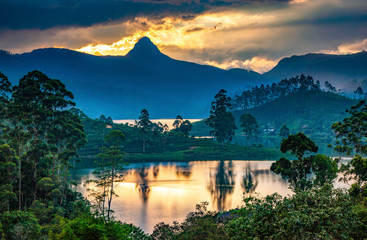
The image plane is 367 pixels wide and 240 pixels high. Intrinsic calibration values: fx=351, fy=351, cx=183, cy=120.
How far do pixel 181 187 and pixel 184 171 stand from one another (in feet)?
67.7

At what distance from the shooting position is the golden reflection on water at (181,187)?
5347cm

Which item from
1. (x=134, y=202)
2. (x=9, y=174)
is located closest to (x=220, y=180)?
(x=134, y=202)

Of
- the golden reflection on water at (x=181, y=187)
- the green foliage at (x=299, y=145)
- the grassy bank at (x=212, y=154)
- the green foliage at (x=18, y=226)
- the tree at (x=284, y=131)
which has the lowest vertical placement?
the golden reflection on water at (x=181, y=187)

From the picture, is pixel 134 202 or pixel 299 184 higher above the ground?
pixel 299 184

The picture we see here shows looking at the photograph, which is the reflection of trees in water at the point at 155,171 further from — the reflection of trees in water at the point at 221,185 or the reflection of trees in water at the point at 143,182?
the reflection of trees in water at the point at 221,185

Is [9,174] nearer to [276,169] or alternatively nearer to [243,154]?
[276,169]

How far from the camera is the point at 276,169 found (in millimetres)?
48188

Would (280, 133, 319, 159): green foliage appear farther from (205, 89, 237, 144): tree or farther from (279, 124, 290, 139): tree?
(279, 124, 290, 139): tree

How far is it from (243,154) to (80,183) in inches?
2613

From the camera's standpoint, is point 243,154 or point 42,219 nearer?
point 42,219

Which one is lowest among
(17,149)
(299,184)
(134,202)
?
(134,202)

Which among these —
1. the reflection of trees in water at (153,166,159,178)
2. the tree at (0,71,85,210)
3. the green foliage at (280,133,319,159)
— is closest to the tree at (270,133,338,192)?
the green foliage at (280,133,319,159)

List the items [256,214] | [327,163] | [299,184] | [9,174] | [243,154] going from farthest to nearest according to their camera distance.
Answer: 1. [243,154]
2. [327,163]
3. [299,184]
4. [9,174]
5. [256,214]

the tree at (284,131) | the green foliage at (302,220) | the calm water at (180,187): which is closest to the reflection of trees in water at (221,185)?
the calm water at (180,187)
